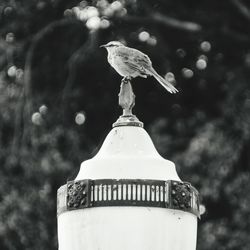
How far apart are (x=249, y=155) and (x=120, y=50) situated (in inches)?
252

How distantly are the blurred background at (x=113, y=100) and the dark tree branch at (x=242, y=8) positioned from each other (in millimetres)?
12

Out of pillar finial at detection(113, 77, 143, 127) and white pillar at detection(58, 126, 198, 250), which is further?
pillar finial at detection(113, 77, 143, 127)

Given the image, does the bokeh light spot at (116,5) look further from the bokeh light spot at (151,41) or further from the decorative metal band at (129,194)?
the decorative metal band at (129,194)

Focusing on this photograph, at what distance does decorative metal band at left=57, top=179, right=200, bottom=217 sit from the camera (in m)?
3.70

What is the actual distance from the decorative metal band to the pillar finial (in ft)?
0.96

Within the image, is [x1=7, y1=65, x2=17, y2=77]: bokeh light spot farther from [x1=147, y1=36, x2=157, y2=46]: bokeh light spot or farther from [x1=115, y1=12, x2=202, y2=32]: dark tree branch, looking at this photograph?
[x1=147, y1=36, x2=157, y2=46]: bokeh light spot

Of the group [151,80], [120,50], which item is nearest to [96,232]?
[120,50]

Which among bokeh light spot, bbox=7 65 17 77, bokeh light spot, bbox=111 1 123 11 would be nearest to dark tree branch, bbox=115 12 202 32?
bokeh light spot, bbox=111 1 123 11

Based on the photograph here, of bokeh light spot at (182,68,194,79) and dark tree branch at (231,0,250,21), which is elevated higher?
dark tree branch at (231,0,250,21)

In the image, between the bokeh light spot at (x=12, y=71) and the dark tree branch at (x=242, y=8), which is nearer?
the bokeh light spot at (x=12, y=71)

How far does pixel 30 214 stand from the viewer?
10.5m

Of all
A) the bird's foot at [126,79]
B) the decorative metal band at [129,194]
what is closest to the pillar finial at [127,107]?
the bird's foot at [126,79]

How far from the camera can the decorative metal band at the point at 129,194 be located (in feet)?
12.1

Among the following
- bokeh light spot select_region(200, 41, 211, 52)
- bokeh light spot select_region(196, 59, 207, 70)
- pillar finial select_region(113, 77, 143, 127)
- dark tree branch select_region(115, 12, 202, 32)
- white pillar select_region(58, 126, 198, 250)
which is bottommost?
white pillar select_region(58, 126, 198, 250)
